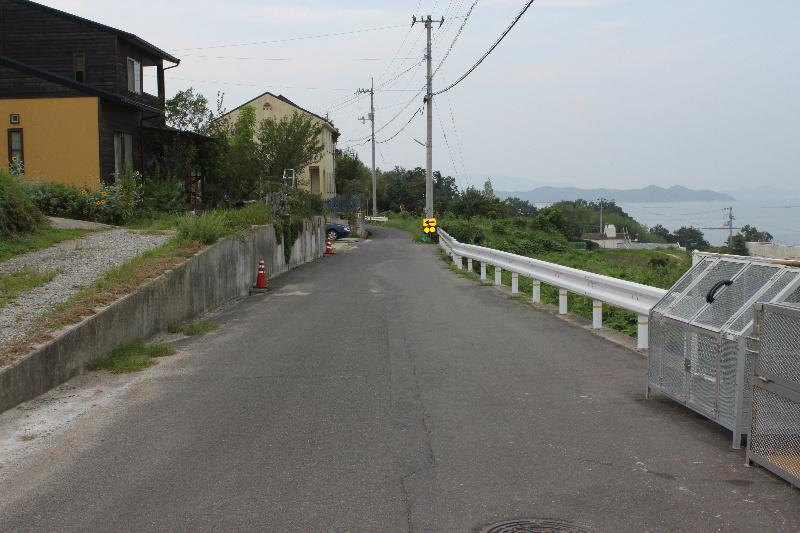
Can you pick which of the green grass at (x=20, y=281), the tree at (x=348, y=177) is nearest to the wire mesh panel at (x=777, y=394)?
the green grass at (x=20, y=281)

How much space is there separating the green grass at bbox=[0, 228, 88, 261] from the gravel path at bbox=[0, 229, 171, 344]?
0.18 meters

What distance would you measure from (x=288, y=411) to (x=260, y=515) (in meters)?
2.53

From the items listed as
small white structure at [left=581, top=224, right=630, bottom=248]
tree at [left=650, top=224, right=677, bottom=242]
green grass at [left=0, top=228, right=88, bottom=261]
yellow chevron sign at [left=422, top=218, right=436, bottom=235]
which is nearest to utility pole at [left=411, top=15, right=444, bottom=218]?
yellow chevron sign at [left=422, top=218, right=436, bottom=235]

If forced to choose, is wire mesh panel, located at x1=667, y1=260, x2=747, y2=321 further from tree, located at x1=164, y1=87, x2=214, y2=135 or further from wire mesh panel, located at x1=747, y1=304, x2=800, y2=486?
tree, located at x1=164, y1=87, x2=214, y2=135

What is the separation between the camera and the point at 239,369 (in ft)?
31.4

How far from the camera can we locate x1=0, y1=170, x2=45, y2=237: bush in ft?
50.6

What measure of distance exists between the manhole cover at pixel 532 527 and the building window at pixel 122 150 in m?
24.5

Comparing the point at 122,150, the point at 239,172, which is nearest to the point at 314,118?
the point at 239,172

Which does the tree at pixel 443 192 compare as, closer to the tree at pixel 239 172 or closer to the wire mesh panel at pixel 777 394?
the tree at pixel 239 172

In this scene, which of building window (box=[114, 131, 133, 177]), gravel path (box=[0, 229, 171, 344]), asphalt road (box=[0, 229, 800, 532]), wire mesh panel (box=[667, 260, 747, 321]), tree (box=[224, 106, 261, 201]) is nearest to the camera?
asphalt road (box=[0, 229, 800, 532])

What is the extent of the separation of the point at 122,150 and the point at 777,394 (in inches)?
1033

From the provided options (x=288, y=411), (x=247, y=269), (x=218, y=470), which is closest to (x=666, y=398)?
(x=288, y=411)

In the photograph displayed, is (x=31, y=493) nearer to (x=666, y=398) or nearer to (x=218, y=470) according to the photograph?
(x=218, y=470)

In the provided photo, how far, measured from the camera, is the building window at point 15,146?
25656 millimetres
